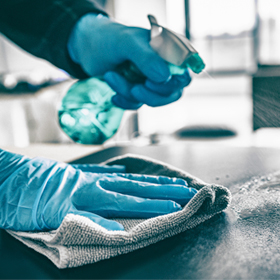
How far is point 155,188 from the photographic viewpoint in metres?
0.60

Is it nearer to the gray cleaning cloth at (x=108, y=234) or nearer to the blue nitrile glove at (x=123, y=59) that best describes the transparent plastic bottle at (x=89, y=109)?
the blue nitrile glove at (x=123, y=59)

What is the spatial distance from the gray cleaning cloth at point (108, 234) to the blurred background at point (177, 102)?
1.59 feet

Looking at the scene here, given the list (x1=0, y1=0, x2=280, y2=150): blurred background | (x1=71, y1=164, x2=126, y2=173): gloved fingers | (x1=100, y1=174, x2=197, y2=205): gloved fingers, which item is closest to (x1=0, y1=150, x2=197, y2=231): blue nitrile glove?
(x1=100, y1=174, x2=197, y2=205): gloved fingers

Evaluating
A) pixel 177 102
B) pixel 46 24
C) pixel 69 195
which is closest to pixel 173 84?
pixel 69 195

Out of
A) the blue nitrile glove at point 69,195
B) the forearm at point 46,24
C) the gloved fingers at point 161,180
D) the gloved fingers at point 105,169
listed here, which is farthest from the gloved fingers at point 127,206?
the forearm at point 46,24

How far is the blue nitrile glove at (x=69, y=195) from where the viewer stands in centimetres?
54

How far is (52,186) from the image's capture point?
0.60 m

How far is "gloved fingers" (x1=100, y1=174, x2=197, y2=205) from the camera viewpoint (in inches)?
23.1

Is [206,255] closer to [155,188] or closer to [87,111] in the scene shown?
[155,188]

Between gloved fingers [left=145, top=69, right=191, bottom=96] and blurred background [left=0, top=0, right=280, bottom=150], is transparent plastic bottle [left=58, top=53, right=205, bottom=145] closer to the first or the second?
gloved fingers [left=145, top=69, right=191, bottom=96]

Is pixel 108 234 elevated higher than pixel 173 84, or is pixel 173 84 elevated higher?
pixel 173 84

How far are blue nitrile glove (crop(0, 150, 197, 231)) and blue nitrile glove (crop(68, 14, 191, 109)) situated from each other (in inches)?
7.5

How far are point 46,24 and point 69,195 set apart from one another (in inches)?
22.0

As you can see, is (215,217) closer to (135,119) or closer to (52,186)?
(52,186)
